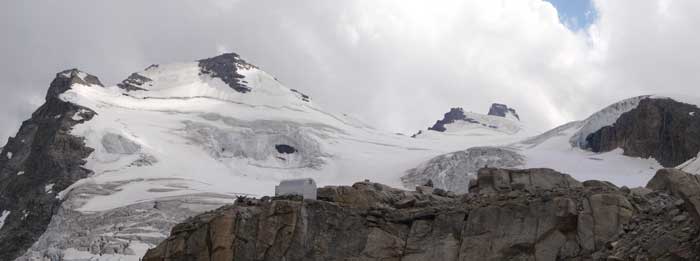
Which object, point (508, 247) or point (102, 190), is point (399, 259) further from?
point (102, 190)

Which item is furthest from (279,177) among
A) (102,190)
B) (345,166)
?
(102,190)

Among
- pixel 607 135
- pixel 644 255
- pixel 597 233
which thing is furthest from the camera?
pixel 607 135

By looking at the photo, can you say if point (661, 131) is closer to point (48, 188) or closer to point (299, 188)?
point (48, 188)

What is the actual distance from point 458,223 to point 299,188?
22.9 feet

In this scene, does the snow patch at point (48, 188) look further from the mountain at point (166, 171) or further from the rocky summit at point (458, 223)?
the rocky summit at point (458, 223)

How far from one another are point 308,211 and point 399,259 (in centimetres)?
383

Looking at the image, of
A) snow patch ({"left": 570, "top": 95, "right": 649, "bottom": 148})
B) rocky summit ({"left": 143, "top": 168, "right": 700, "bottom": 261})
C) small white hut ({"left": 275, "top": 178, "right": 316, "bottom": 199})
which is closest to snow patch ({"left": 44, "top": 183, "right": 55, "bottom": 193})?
snow patch ({"left": 570, "top": 95, "right": 649, "bottom": 148})

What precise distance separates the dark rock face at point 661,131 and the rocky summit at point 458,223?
12343 centimetres

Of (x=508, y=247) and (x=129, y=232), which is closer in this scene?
(x=508, y=247)

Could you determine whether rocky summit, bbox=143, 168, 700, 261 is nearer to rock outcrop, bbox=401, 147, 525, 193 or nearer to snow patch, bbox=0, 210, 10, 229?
rock outcrop, bbox=401, 147, 525, 193

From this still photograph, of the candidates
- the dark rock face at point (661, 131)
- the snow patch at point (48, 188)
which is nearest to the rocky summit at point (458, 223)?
the dark rock face at point (661, 131)

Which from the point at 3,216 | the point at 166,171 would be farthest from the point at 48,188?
the point at 166,171

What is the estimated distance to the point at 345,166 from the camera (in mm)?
192875

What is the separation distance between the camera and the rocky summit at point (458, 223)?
28797 mm
